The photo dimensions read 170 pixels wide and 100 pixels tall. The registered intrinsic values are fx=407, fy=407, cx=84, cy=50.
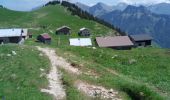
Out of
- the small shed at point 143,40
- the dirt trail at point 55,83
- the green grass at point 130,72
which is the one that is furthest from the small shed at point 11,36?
the small shed at point 143,40

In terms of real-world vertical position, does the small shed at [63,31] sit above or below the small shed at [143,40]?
above

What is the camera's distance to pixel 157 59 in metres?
60.9

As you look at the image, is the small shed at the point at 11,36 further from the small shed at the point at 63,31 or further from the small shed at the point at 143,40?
the small shed at the point at 143,40

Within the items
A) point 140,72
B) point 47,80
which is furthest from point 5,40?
point 47,80

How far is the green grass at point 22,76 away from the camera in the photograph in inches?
1335

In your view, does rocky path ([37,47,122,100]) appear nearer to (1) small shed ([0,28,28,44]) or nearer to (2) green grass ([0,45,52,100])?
(2) green grass ([0,45,52,100])

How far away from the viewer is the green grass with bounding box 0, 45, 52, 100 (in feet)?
111

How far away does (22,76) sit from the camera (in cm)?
3978

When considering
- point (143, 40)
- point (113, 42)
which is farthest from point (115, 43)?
point (143, 40)

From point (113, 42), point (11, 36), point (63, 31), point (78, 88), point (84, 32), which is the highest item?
point (78, 88)

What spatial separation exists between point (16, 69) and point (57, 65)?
221 inches

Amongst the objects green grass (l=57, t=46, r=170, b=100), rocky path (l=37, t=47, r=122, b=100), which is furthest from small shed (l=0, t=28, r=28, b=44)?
rocky path (l=37, t=47, r=122, b=100)

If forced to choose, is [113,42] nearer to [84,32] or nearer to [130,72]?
[84,32]

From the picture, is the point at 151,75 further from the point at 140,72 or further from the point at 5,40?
the point at 5,40
